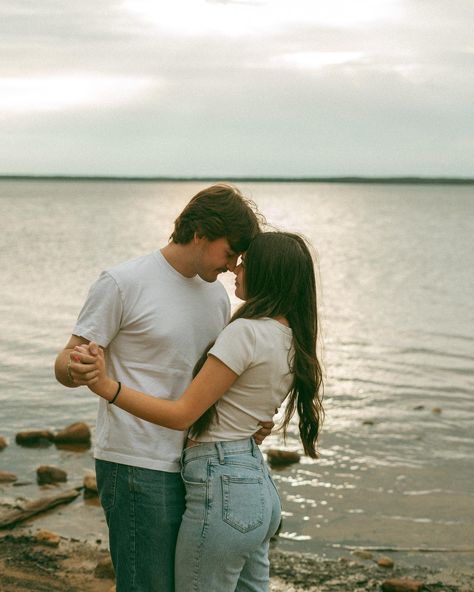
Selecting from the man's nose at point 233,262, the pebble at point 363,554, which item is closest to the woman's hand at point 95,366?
the man's nose at point 233,262

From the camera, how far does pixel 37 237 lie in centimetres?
5688

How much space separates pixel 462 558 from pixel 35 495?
13.7 ft

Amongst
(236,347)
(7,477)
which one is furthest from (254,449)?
(7,477)

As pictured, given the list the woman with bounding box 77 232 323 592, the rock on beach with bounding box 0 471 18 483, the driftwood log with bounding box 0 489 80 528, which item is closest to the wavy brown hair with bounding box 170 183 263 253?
the woman with bounding box 77 232 323 592

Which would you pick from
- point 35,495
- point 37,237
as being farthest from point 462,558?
point 37,237

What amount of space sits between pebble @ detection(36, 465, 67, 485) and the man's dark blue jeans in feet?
20.2

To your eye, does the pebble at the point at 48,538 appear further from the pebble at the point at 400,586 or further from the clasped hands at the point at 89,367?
the clasped hands at the point at 89,367

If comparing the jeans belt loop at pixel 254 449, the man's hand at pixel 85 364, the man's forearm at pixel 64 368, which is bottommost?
the jeans belt loop at pixel 254 449

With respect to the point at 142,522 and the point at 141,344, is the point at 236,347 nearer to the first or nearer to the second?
the point at 141,344

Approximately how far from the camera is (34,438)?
11.1 m

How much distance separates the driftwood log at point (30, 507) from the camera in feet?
27.1

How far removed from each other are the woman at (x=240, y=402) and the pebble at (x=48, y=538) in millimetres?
4366

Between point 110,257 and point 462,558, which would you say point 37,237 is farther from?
point 462,558

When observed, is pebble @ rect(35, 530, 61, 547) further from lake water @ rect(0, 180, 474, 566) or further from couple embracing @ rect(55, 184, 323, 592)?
couple embracing @ rect(55, 184, 323, 592)
